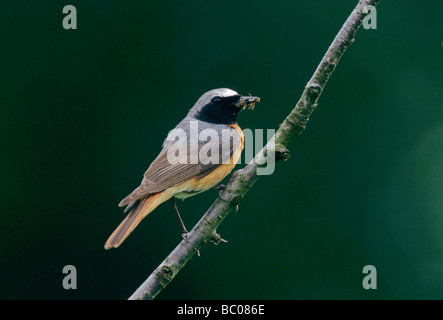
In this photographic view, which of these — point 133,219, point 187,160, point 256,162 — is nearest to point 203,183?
point 187,160

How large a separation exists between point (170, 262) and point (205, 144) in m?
1.05

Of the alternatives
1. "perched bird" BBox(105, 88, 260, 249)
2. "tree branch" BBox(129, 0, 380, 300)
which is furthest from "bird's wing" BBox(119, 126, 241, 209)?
"tree branch" BBox(129, 0, 380, 300)

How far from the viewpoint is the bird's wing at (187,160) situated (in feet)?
10.0

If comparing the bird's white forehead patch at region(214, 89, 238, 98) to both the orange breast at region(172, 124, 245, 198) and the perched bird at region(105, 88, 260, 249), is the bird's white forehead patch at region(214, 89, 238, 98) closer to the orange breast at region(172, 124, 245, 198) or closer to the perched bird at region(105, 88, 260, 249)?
the perched bird at region(105, 88, 260, 249)

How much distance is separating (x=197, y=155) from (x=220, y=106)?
41 cm

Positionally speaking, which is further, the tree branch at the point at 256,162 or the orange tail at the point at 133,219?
the orange tail at the point at 133,219

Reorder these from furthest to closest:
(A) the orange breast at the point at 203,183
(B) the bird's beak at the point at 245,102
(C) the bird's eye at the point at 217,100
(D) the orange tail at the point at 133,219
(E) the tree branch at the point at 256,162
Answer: (C) the bird's eye at the point at 217,100 → (B) the bird's beak at the point at 245,102 → (A) the orange breast at the point at 203,183 → (D) the orange tail at the point at 133,219 → (E) the tree branch at the point at 256,162

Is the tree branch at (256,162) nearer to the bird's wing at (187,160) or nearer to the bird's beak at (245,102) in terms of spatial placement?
the bird's wing at (187,160)

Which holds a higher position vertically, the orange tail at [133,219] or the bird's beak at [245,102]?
the bird's beak at [245,102]

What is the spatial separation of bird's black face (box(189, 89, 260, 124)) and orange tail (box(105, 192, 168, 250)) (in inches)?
28.8

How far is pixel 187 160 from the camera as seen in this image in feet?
10.6

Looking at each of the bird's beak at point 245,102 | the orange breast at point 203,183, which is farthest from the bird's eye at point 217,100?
the orange breast at point 203,183

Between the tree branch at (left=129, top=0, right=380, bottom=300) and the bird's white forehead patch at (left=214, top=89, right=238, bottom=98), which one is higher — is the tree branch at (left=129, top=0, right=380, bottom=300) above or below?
below

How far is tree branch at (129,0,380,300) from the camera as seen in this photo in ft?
7.50
